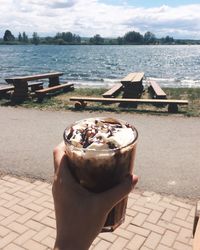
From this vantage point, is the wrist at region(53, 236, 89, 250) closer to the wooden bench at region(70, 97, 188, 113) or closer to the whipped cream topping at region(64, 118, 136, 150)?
the whipped cream topping at region(64, 118, 136, 150)

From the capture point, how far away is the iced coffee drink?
134 cm

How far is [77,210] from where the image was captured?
1.19 meters

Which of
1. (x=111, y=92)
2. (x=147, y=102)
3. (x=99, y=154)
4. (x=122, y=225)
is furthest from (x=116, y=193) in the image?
(x=111, y=92)

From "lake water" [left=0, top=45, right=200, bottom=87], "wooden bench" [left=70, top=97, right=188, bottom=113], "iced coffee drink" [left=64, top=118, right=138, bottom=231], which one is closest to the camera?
"iced coffee drink" [left=64, top=118, right=138, bottom=231]

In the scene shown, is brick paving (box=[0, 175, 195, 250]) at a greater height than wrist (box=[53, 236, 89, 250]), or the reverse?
wrist (box=[53, 236, 89, 250])

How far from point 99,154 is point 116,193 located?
0.16m

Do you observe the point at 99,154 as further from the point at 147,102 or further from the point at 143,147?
the point at 147,102

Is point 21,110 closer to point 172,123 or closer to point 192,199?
point 172,123

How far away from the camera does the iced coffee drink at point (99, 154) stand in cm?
134

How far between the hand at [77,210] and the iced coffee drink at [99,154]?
0.07 metres

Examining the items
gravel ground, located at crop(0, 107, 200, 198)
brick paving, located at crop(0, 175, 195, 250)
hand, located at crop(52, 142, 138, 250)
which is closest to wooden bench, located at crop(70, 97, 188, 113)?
gravel ground, located at crop(0, 107, 200, 198)

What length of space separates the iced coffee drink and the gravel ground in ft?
13.1

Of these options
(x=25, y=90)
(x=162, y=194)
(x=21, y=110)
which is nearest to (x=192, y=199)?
(x=162, y=194)

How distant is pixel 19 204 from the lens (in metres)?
4.81
